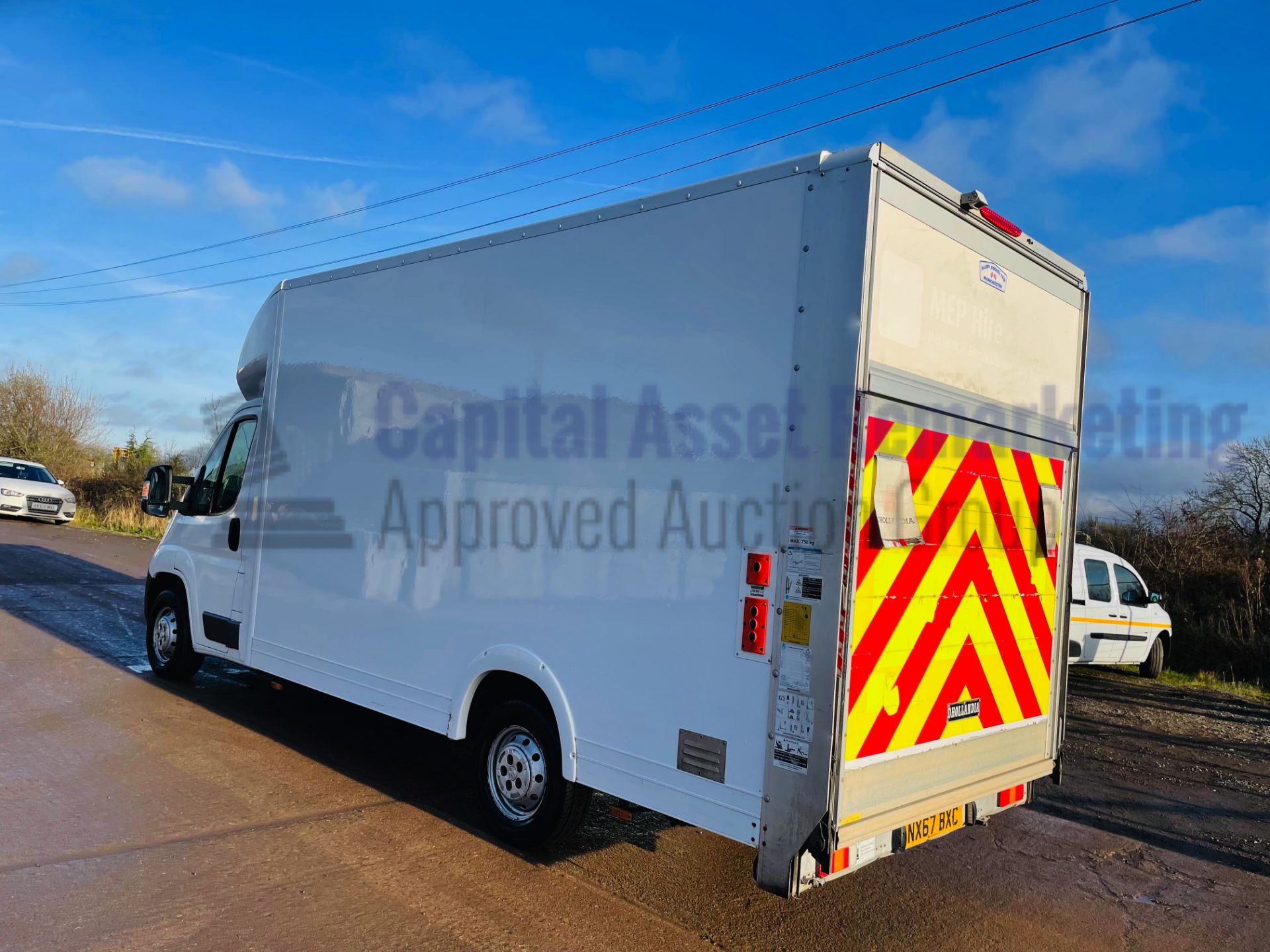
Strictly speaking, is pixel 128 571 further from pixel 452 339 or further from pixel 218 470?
pixel 452 339

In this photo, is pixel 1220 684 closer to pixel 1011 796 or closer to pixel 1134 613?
pixel 1134 613

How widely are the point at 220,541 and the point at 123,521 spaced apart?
73.1 feet

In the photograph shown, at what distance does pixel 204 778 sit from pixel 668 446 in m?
3.57

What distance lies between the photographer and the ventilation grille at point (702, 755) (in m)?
3.63

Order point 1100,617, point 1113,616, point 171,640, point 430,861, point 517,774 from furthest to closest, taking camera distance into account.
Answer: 1. point 1113,616
2. point 1100,617
3. point 171,640
4. point 517,774
5. point 430,861

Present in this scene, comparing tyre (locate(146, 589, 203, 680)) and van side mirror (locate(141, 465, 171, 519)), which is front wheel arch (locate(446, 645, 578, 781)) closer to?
tyre (locate(146, 589, 203, 680))

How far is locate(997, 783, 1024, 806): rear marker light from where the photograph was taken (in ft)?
14.5

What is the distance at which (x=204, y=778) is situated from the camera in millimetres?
5426

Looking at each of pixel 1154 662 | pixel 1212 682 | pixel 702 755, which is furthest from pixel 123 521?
pixel 702 755

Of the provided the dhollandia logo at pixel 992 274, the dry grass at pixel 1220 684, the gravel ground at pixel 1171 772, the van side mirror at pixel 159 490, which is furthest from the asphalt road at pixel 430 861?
the dry grass at pixel 1220 684

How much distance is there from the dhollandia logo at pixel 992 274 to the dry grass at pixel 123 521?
23535mm

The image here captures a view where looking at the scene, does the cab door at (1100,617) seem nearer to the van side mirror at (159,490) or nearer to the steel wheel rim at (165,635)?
the steel wheel rim at (165,635)

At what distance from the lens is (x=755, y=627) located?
360cm

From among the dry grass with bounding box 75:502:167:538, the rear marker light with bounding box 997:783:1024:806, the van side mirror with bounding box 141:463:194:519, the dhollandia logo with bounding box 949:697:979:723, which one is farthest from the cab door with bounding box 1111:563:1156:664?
the dry grass with bounding box 75:502:167:538
